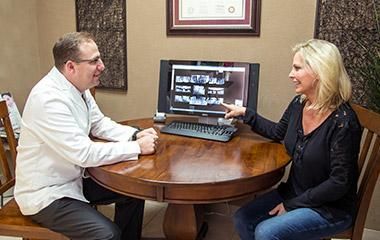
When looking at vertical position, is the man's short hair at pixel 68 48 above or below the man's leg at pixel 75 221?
above

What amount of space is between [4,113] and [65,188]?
1.87ft

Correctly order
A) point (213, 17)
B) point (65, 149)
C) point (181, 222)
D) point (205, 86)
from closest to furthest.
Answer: point (65, 149)
point (181, 222)
point (205, 86)
point (213, 17)

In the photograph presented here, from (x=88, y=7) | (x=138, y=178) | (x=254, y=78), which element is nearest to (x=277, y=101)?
(x=254, y=78)

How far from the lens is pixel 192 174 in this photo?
1569 millimetres

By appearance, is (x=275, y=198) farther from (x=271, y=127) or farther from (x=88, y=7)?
(x=88, y=7)

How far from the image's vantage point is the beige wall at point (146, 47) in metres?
2.43

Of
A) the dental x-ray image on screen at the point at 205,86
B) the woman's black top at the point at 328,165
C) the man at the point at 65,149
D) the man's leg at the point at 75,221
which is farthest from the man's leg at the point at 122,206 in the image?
the woman's black top at the point at 328,165

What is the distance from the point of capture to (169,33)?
8.80ft

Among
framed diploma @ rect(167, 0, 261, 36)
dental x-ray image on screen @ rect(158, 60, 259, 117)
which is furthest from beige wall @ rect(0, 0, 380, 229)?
dental x-ray image on screen @ rect(158, 60, 259, 117)

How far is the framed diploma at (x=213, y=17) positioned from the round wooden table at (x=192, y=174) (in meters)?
0.86

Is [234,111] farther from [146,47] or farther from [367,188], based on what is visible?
[146,47]

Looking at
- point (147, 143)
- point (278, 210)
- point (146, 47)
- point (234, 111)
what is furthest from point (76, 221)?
point (146, 47)

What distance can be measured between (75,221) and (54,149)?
1.08 ft

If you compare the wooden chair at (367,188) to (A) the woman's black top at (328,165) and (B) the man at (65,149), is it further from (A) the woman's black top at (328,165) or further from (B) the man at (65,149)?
(B) the man at (65,149)
